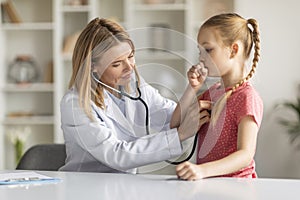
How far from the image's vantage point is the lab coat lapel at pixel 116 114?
1604 mm

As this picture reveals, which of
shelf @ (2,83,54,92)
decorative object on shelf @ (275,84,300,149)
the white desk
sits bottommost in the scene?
decorative object on shelf @ (275,84,300,149)

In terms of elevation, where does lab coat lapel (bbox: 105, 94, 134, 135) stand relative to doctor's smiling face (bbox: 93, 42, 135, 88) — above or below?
below

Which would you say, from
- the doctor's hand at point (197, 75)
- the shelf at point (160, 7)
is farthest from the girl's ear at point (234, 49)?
the shelf at point (160, 7)

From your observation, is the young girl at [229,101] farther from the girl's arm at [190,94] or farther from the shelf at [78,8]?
the shelf at [78,8]

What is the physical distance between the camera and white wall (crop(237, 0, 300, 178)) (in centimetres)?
447

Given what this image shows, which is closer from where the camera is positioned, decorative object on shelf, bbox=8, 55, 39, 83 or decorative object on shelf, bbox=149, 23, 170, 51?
decorative object on shelf, bbox=149, 23, 170, 51

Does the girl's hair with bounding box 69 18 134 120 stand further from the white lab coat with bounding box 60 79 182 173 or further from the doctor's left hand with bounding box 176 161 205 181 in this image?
the doctor's left hand with bounding box 176 161 205 181

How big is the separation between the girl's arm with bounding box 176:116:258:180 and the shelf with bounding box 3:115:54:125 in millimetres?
3181

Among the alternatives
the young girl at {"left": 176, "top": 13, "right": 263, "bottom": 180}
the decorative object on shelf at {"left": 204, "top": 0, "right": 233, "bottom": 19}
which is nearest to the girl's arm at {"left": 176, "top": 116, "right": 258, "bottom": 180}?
the young girl at {"left": 176, "top": 13, "right": 263, "bottom": 180}

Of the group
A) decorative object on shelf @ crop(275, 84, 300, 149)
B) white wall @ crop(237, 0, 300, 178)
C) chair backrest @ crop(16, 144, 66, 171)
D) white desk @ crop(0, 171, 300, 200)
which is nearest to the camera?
white desk @ crop(0, 171, 300, 200)

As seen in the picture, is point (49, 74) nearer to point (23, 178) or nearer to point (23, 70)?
point (23, 70)

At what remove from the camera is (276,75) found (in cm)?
451

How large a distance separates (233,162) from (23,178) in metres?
0.52

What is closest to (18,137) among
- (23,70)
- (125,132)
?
(23,70)
